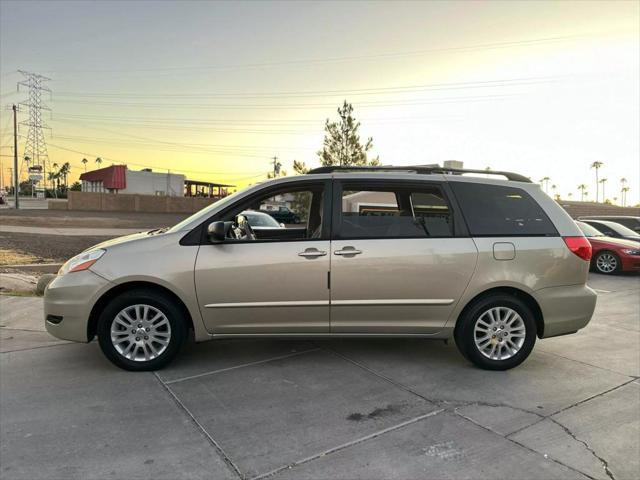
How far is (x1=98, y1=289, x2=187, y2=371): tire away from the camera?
13.2ft

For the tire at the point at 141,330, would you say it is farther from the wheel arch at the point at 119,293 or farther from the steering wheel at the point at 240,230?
the steering wheel at the point at 240,230

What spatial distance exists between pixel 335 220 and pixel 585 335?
12.7 ft

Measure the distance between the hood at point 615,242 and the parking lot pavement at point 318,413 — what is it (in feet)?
25.8

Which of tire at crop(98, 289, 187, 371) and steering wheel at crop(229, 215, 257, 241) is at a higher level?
steering wheel at crop(229, 215, 257, 241)

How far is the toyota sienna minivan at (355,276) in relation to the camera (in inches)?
159

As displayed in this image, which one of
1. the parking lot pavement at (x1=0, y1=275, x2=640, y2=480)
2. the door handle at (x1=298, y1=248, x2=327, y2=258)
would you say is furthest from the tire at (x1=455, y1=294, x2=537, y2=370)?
the door handle at (x1=298, y1=248, x2=327, y2=258)

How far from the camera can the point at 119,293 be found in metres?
4.10

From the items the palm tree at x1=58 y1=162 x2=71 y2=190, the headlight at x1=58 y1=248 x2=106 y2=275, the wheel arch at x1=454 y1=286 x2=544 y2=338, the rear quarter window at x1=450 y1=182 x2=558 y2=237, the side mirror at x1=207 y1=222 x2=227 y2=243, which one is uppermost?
the palm tree at x1=58 y1=162 x2=71 y2=190

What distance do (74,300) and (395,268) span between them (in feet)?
9.39

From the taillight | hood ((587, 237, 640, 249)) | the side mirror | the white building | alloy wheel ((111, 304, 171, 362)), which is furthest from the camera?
the white building

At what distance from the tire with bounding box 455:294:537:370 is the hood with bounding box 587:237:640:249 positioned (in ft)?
29.6

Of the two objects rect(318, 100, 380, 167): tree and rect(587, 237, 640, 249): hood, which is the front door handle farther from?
rect(318, 100, 380, 167): tree

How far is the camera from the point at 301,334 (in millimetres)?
4234

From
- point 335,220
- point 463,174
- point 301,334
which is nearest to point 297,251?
point 335,220
